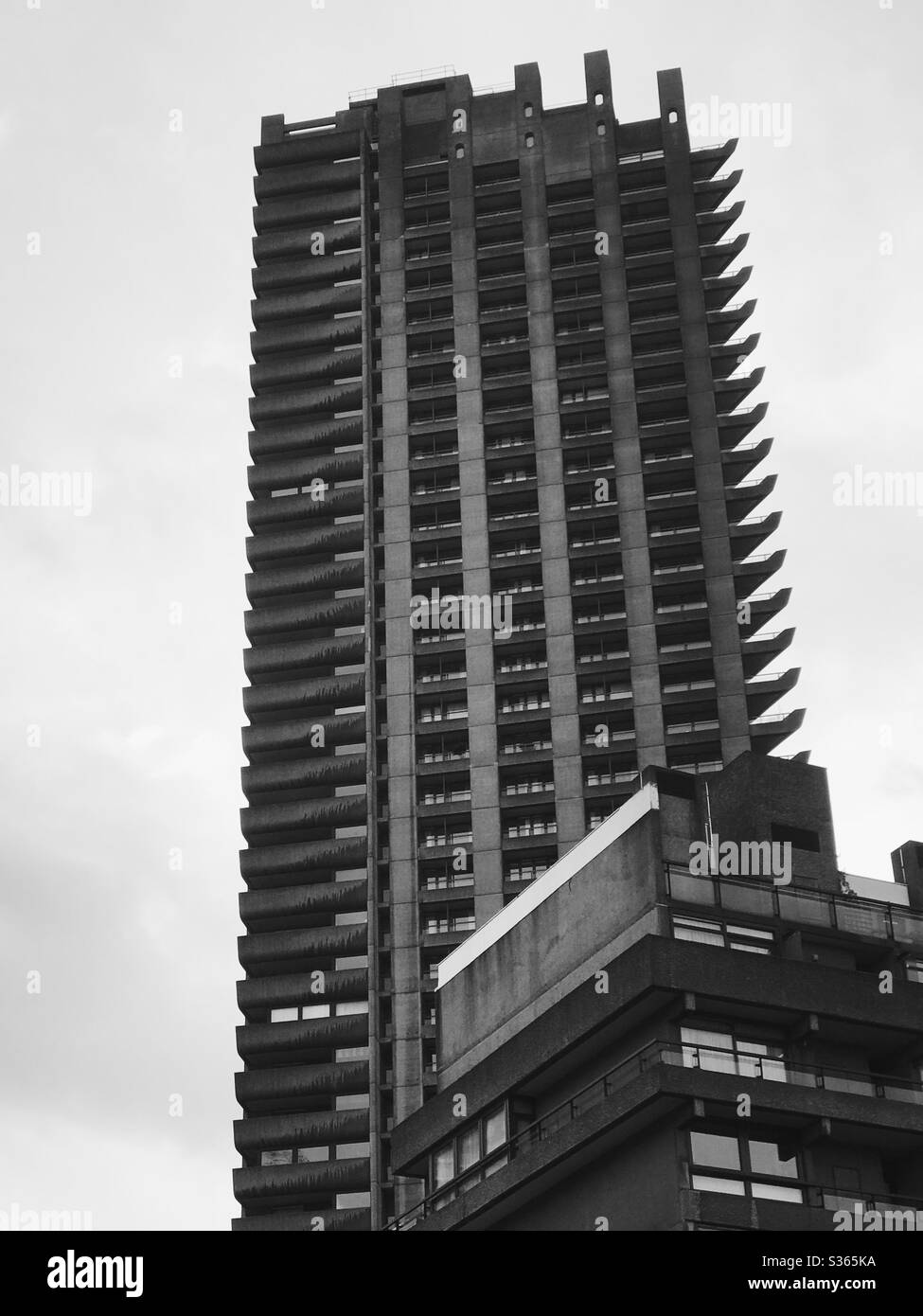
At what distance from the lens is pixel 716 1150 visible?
148ft

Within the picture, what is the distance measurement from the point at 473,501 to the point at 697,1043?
204 ft

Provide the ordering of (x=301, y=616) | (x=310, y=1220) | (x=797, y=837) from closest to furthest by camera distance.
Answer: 1. (x=797, y=837)
2. (x=310, y=1220)
3. (x=301, y=616)

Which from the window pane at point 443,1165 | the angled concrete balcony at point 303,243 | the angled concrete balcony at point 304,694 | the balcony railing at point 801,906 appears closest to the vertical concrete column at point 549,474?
the angled concrete balcony at point 304,694

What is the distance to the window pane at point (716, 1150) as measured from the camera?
147ft

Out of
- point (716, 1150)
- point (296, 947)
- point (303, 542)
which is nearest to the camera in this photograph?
point (716, 1150)

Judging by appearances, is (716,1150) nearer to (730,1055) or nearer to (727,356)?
(730,1055)

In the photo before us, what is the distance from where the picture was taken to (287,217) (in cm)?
12200

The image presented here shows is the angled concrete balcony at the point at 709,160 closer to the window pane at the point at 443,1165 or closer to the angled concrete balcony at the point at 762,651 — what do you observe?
the angled concrete balcony at the point at 762,651

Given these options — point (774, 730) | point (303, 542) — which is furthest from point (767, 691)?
point (303, 542)

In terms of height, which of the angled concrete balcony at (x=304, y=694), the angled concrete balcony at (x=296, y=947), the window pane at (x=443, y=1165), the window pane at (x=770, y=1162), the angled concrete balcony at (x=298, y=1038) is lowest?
the window pane at (x=770, y=1162)

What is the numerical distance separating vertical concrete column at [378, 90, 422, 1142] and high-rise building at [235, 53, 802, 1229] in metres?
0.16

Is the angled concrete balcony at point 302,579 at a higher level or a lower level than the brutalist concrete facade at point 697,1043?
higher

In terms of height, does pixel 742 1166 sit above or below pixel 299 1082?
below

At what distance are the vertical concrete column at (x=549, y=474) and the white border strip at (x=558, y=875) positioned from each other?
110 feet
